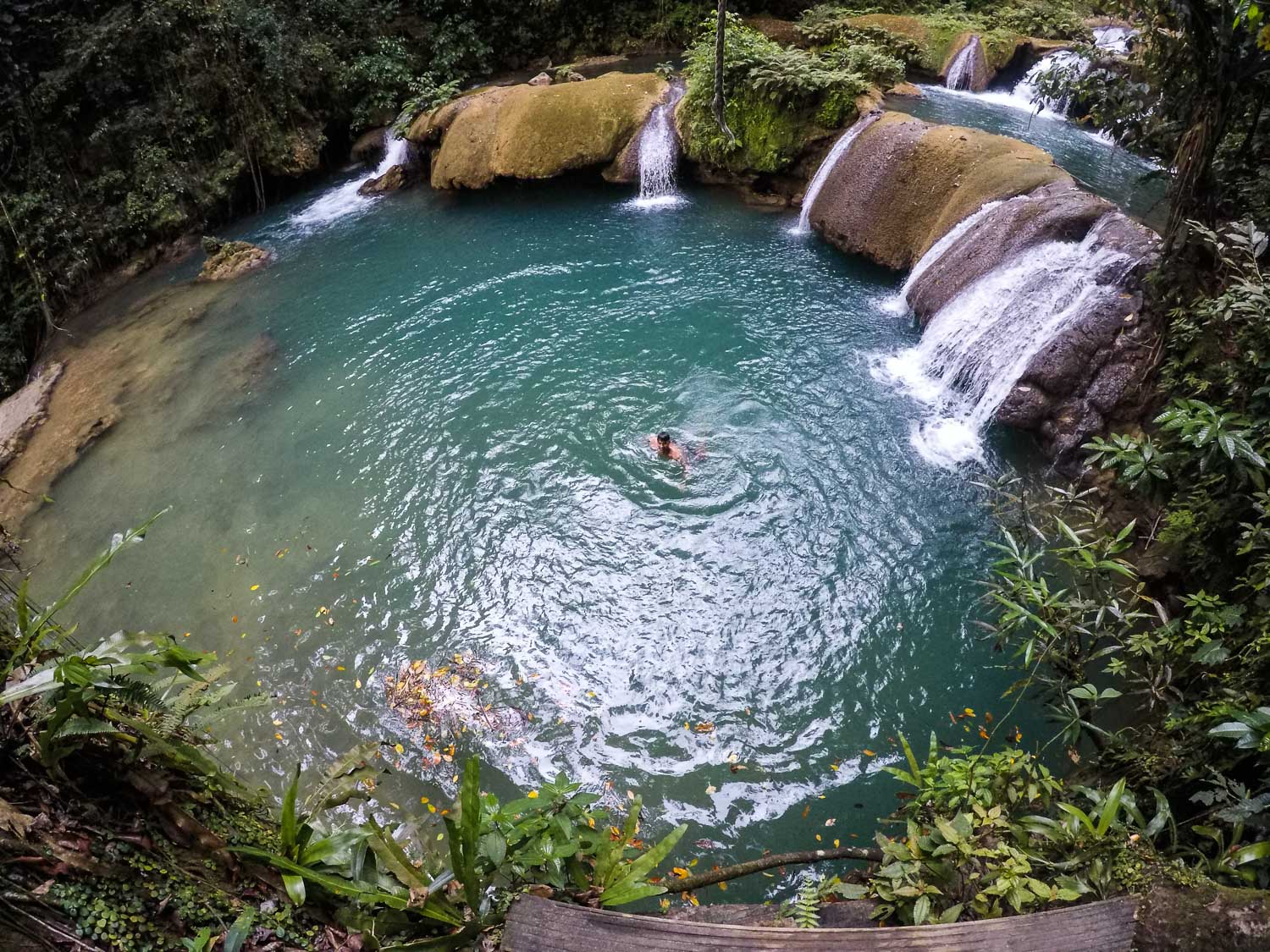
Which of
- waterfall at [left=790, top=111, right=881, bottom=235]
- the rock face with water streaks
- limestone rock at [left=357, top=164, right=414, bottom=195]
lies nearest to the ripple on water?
waterfall at [left=790, top=111, right=881, bottom=235]

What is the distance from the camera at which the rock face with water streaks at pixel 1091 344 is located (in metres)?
7.06

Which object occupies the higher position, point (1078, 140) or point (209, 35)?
point (209, 35)

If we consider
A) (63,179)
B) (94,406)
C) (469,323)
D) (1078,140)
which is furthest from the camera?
(63,179)

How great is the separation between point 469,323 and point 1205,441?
9.22m

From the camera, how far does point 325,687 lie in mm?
5828

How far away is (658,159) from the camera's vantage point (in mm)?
13938

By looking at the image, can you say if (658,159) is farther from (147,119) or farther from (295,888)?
(295,888)

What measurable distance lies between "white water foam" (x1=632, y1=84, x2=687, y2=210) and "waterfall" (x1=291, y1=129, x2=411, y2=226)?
5.96 meters

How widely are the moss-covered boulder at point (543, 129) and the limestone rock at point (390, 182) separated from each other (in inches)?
42.0

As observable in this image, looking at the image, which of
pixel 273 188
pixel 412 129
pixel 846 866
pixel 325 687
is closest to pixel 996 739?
pixel 846 866

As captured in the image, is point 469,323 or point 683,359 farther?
point 469,323

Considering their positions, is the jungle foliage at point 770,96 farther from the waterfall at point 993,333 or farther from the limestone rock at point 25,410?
the limestone rock at point 25,410

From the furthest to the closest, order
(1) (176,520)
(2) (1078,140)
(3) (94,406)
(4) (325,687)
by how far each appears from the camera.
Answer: (2) (1078,140)
(3) (94,406)
(1) (176,520)
(4) (325,687)

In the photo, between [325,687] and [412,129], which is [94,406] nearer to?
[325,687]
